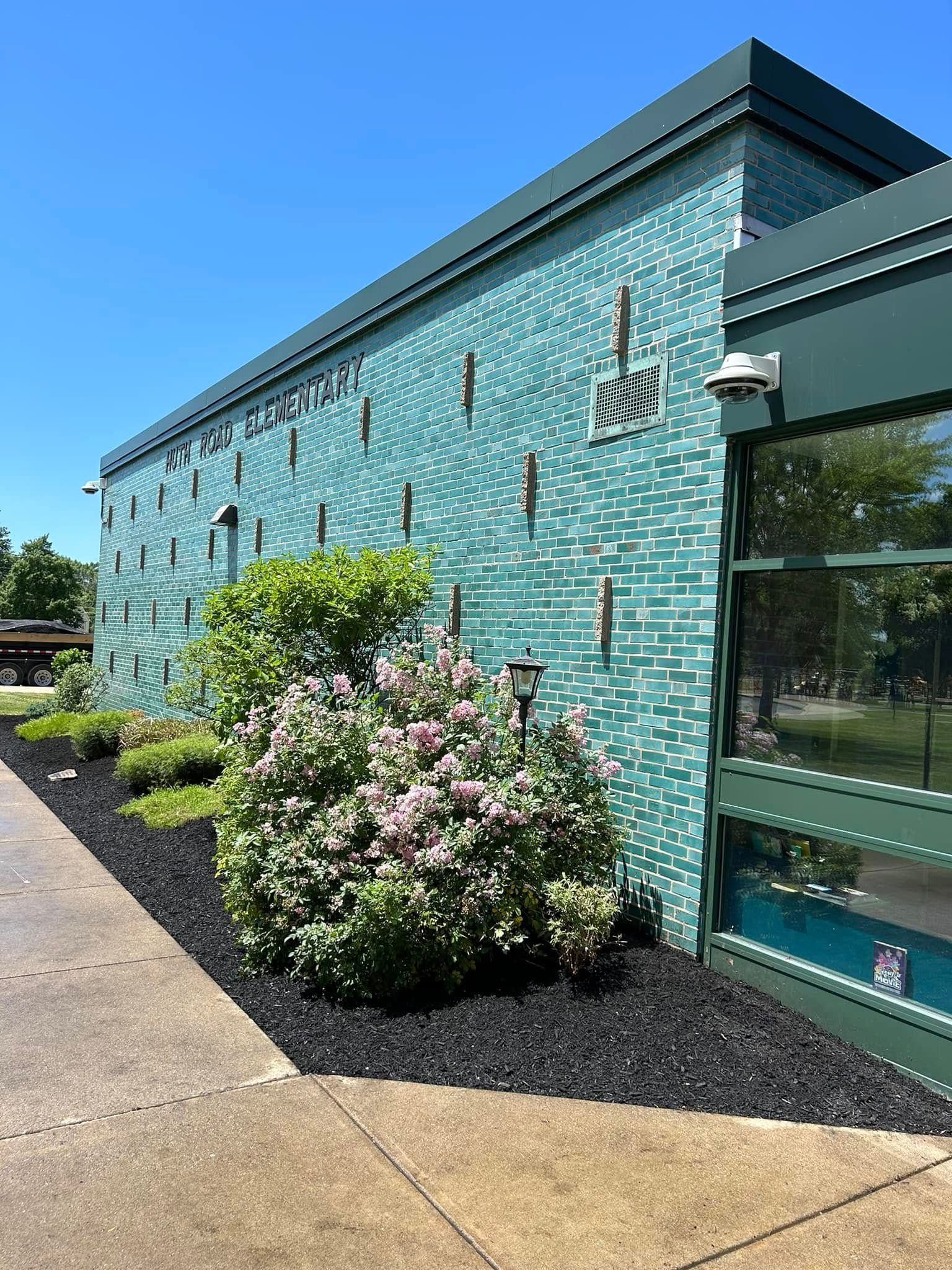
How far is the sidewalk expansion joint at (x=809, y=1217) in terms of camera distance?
291 cm

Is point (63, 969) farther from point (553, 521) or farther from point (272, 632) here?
point (553, 521)

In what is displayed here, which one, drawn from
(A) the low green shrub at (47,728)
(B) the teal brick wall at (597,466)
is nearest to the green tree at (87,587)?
(A) the low green shrub at (47,728)

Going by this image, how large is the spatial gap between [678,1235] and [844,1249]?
53 cm

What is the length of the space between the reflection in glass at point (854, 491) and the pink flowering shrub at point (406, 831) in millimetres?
1689

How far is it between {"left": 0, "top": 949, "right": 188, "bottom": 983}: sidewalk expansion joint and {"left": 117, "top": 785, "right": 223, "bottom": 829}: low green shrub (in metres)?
3.01

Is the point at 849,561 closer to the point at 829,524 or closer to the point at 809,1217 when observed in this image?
the point at 829,524

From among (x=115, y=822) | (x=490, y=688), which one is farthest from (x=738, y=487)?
(x=115, y=822)

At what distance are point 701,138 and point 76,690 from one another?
50.1 ft

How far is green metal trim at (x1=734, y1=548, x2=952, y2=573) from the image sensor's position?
4.32 metres

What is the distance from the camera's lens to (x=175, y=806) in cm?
923

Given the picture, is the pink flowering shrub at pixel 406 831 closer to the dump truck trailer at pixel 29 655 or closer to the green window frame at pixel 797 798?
the green window frame at pixel 797 798

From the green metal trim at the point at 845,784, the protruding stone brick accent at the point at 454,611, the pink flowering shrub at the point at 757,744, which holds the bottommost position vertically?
the green metal trim at the point at 845,784

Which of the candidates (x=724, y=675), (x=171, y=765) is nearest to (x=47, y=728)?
(x=171, y=765)

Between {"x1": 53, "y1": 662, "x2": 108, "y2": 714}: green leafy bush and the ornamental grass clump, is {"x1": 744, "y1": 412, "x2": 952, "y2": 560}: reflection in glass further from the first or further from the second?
{"x1": 53, "y1": 662, "x2": 108, "y2": 714}: green leafy bush
